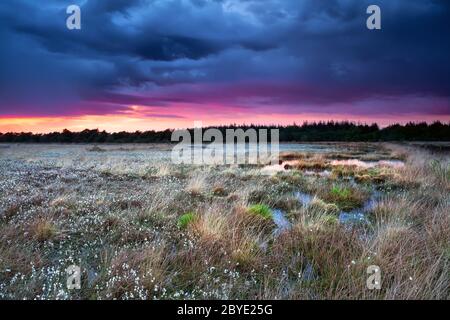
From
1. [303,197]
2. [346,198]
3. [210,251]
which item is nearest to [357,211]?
[346,198]

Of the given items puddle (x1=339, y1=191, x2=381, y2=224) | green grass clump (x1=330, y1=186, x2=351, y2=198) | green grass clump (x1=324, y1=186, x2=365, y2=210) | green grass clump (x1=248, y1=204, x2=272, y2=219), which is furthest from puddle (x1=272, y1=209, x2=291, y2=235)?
green grass clump (x1=330, y1=186, x2=351, y2=198)

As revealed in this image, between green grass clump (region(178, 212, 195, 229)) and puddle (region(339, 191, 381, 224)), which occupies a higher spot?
green grass clump (region(178, 212, 195, 229))

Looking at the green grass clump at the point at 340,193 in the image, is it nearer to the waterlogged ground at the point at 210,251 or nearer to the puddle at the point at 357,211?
the puddle at the point at 357,211

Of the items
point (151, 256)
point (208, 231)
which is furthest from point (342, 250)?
point (151, 256)

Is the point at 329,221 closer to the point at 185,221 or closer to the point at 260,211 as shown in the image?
the point at 260,211

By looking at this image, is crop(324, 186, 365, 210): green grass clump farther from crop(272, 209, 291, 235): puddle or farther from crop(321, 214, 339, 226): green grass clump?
crop(321, 214, 339, 226): green grass clump

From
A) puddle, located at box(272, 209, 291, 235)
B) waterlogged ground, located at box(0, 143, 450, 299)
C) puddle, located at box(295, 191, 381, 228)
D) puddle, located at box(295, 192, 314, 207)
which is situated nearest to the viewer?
waterlogged ground, located at box(0, 143, 450, 299)

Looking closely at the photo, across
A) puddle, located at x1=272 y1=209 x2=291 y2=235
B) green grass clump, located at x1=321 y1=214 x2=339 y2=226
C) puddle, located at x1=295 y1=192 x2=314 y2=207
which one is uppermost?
green grass clump, located at x1=321 y1=214 x2=339 y2=226

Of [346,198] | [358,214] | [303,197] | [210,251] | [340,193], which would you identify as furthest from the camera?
[303,197]

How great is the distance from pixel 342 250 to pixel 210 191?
7.83 meters

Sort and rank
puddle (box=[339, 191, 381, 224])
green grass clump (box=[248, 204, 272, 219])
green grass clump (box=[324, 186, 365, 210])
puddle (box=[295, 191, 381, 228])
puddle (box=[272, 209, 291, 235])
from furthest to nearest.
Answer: green grass clump (box=[324, 186, 365, 210]) → puddle (box=[295, 191, 381, 228]) → puddle (box=[339, 191, 381, 224]) → green grass clump (box=[248, 204, 272, 219]) → puddle (box=[272, 209, 291, 235])

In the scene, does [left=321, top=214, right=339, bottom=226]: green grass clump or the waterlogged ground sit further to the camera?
[left=321, top=214, right=339, bottom=226]: green grass clump

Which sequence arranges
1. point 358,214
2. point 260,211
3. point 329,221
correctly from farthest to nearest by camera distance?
1. point 358,214
2. point 260,211
3. point 329,221
